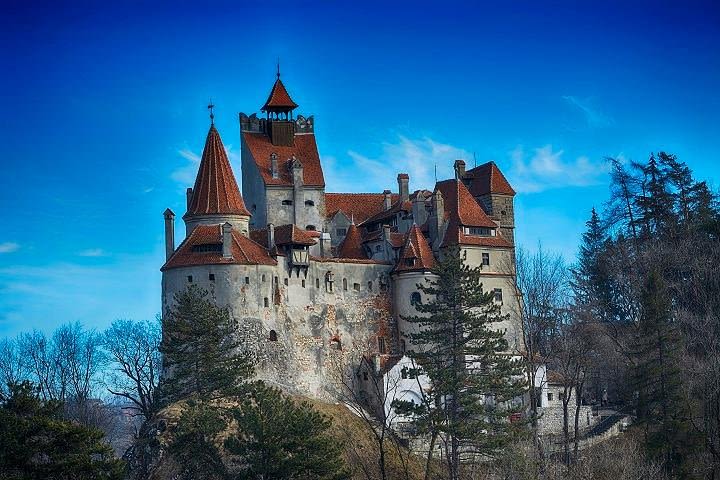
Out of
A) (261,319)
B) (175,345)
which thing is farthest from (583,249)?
(175,345)

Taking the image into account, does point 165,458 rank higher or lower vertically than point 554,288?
lower

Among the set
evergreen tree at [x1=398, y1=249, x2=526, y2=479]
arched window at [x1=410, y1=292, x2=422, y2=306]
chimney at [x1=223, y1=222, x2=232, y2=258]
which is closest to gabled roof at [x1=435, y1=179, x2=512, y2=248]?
arched window at [x1=410, y1=292, x2=422, y2=306]

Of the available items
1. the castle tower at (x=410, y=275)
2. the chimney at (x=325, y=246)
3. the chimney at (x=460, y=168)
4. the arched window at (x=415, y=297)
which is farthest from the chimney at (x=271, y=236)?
the chimney at (x=460, y=168)

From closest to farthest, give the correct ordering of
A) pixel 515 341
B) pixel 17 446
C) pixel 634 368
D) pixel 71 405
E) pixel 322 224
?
pixel 17 446 → pixel 634 368 → pixel 515 341 → pixel 322 224 → pixel 71 405

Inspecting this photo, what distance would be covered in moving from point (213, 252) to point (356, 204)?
58.4ft

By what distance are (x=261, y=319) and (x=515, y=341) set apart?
59.1 feet

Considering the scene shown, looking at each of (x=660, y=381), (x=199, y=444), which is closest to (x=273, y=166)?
(x=199, y=444)

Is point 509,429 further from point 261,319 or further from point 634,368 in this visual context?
point 261,319

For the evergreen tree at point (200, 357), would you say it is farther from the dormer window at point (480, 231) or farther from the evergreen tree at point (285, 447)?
the dormer window at point (480, 231)

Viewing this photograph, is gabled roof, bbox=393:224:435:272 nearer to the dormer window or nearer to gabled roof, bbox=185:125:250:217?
the dormer window

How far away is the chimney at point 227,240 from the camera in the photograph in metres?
81.4

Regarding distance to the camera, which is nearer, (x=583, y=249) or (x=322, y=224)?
(x=322, y=224)

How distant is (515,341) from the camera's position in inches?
3457

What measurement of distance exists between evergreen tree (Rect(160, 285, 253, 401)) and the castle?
247 inches
